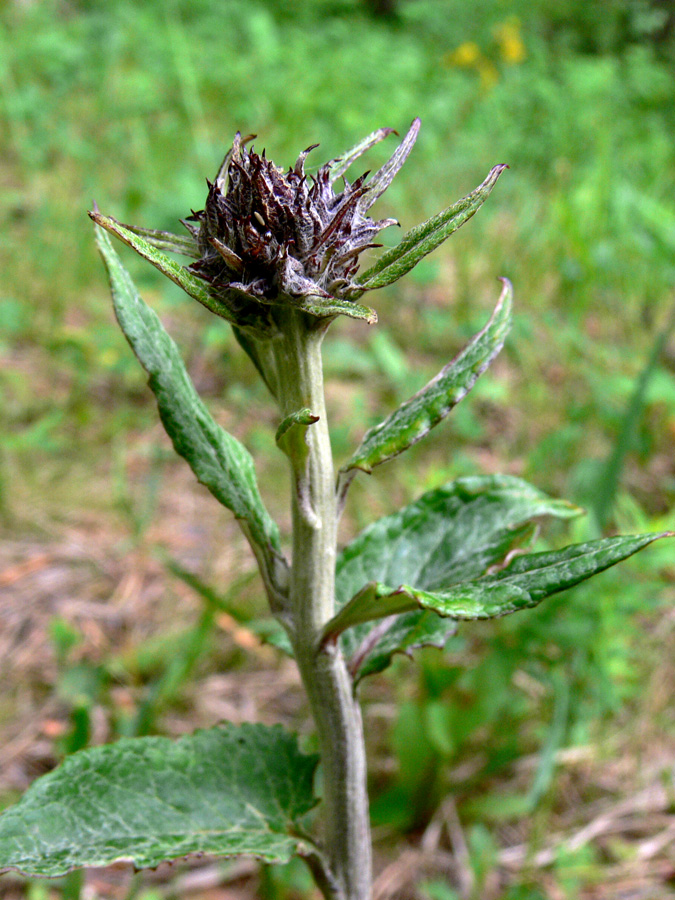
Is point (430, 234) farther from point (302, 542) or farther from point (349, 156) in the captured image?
point (302, 542)

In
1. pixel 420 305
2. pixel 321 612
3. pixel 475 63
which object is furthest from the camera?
pixel 475 63

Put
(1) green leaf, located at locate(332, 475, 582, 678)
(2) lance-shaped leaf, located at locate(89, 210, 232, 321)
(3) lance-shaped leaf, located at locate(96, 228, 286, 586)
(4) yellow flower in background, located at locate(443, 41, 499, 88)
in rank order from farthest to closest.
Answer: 1. (4) yellow flower in background, located at locate(443, 41, 499, 88)
2. (1) green leaf, located at locate(332, 475, 582, 678)
3. (3) lance-shaped leaf, located at locate(96, 228, 286, 586)
4. (2) lance-shaped leaf, located at locate(89, 210, 232, 321)

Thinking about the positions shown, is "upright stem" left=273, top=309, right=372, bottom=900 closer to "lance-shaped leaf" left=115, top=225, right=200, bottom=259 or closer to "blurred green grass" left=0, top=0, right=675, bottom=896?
"lance-shaped leaf" left=115, top=225, right=200, bottom=259

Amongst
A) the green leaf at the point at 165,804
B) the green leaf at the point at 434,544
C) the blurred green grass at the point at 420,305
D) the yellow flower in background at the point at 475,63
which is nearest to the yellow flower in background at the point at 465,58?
the yellow flower in background at the point at 475,63

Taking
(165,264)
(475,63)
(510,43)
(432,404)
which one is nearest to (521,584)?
(432,404)

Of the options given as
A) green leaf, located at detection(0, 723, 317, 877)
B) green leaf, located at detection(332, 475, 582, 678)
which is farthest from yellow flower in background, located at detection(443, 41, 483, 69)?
green leaf, located at detection(0, 723, 317, 877)

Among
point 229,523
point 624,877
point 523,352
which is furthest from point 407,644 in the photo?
point 523,352
